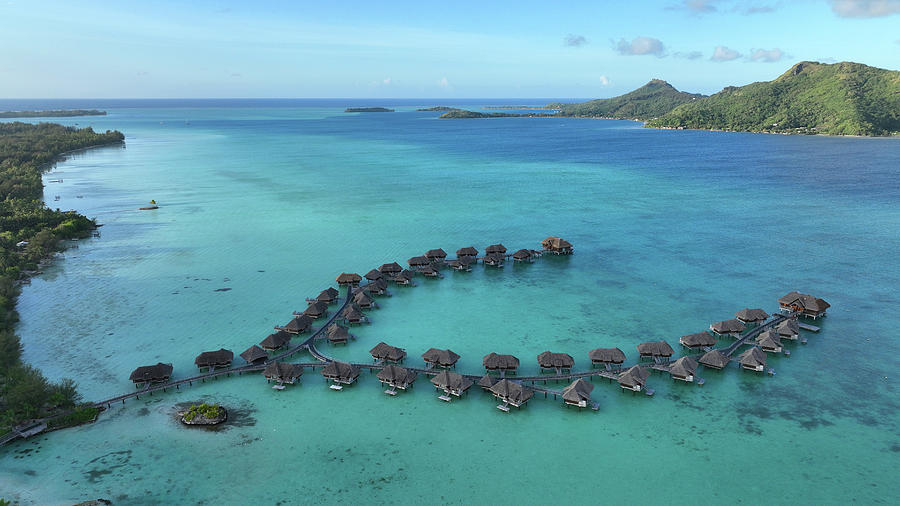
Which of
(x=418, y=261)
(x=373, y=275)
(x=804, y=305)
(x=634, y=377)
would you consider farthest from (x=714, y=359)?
(x=373, y=275)

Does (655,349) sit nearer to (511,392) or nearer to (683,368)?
(683,368)

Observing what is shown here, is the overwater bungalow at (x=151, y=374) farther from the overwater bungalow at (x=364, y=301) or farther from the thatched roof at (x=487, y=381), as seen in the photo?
the thatched roof at (x=487, y=381)

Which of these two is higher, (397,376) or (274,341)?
(274,341)

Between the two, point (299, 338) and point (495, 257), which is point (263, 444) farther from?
point (495, 257)

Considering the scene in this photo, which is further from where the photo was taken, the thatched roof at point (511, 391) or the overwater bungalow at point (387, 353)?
the overwater bungalow at point (387, 353)

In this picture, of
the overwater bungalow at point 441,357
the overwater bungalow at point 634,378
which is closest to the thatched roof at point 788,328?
the overwater bungalow at point 634,378

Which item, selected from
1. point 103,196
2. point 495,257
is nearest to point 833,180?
point 495,257
